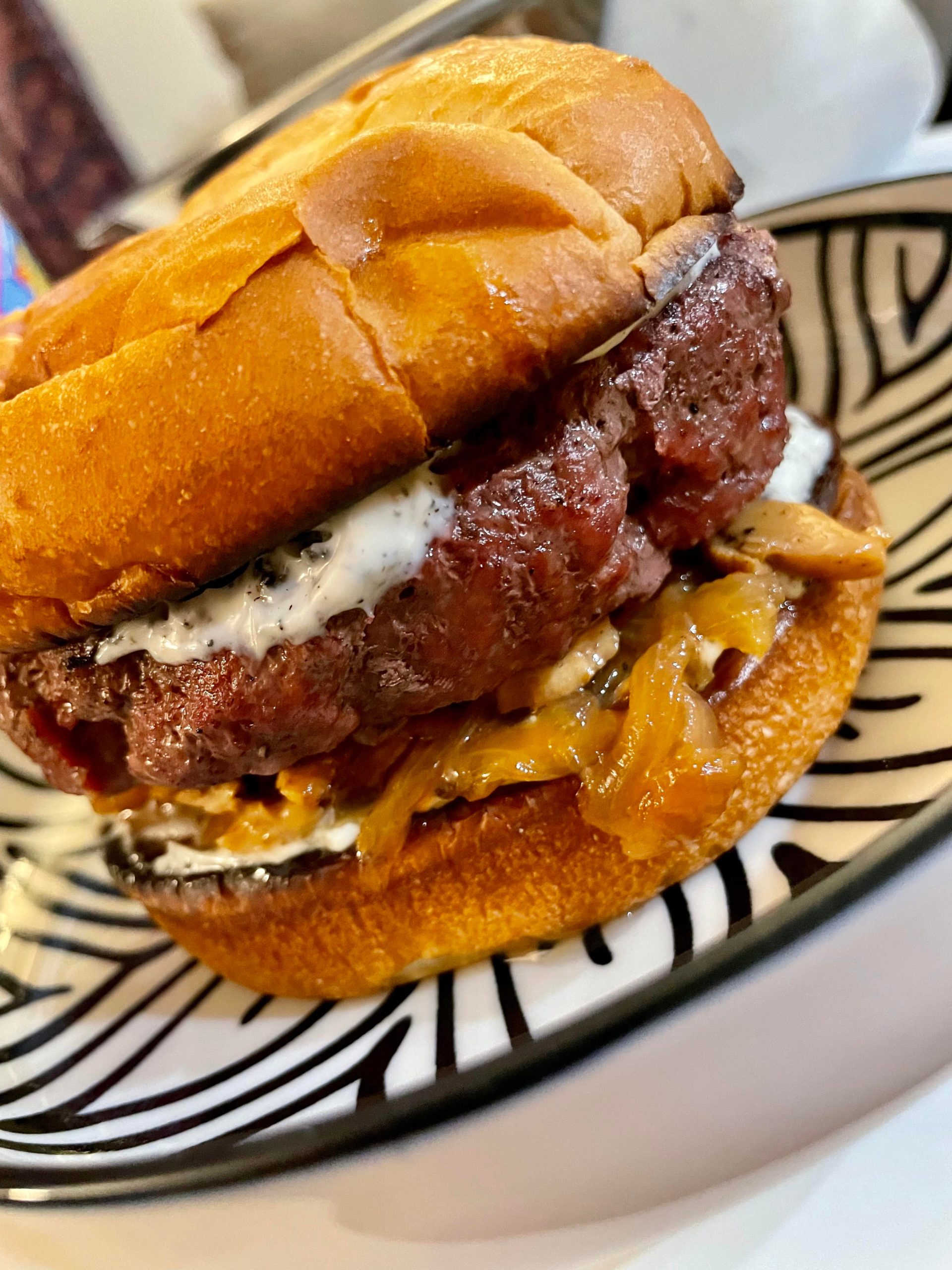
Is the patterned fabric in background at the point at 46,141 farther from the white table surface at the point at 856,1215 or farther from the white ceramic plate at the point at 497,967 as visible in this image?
the white table surface at the point at 856,1215

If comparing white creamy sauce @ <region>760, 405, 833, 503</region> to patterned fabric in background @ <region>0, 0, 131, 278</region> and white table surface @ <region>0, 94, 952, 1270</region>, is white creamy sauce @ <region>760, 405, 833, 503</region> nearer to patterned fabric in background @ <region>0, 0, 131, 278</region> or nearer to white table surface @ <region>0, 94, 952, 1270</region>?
white table surface @ <region>0, 94, 952, 1270</region>

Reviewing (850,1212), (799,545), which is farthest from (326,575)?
(850,1212)

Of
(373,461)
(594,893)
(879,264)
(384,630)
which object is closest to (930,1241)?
(594,893)

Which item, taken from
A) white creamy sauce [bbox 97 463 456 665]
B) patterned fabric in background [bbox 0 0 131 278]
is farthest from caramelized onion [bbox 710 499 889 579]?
patterned fabric in background [bbox 0 0 131 278]

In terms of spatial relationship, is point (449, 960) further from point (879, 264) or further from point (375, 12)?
point (375, 12)

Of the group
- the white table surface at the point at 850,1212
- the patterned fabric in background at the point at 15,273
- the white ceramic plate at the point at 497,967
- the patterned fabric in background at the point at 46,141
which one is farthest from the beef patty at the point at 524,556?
the patterned fabric in background at the point at 46,141
